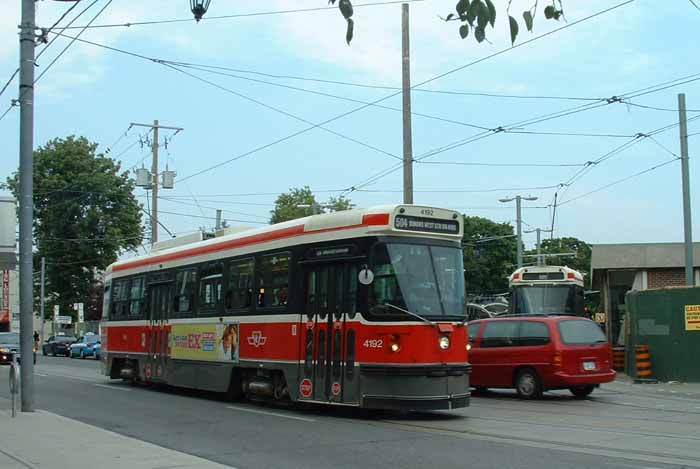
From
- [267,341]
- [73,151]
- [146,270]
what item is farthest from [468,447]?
[73,151]

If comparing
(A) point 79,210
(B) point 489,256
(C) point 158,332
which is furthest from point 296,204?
(C) point 158,332

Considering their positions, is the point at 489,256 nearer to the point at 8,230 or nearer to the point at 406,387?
the point at 8,230

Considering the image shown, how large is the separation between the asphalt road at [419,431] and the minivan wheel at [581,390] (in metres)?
0.30

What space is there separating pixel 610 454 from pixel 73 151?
2017 inches

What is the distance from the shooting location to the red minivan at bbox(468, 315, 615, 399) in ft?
57.8

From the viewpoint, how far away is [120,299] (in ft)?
75.1

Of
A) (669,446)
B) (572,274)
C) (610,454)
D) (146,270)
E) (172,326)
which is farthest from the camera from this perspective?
(572,274)

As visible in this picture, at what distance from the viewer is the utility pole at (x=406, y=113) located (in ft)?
73.7

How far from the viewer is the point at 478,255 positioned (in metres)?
82.0

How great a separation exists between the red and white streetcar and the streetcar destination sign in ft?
0.06

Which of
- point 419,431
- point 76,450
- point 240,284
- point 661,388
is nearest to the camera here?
point 76,450

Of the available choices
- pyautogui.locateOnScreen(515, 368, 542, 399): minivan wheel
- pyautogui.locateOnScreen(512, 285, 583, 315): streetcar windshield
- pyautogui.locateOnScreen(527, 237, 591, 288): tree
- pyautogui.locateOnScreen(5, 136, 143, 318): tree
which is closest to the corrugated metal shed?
pyautogui.locateOnScreen(512, 285, 583, 315): streetcar windshield

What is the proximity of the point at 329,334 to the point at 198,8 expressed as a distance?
17.8 ft

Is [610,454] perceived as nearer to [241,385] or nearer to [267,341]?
[267,341]
